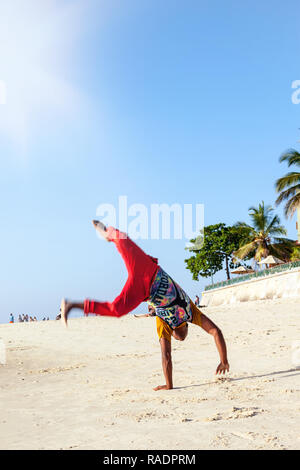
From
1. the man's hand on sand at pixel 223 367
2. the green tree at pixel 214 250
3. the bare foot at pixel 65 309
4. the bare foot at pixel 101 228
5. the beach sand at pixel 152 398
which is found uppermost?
the green tree at pixel 214 250

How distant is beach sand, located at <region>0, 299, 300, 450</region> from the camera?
327 centimetres

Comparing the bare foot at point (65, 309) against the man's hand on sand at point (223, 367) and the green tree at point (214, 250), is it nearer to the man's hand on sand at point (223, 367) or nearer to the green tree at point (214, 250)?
the man's hand on sand at point (223, 367)

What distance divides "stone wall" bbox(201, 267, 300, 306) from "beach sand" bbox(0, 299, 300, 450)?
55.6 ft

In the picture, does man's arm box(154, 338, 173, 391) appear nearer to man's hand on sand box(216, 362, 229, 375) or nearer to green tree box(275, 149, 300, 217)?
man's hand on sand box(216, 362, 229, 375)

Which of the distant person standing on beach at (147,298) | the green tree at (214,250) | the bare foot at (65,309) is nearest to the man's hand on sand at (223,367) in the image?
the distant person standing on beach at (147,298)

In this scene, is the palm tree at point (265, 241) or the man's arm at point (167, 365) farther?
the palm tree at point (265, 241)

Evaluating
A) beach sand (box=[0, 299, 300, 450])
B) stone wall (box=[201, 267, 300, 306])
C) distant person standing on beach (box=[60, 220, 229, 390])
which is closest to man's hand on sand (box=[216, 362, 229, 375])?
beach sand (box=[0, 299, 300, 450])

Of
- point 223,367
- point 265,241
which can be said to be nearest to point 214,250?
point 265,241

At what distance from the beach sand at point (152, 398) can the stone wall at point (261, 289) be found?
16.9 meters

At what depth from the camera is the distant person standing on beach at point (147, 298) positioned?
446 centimetres

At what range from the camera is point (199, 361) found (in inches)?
287

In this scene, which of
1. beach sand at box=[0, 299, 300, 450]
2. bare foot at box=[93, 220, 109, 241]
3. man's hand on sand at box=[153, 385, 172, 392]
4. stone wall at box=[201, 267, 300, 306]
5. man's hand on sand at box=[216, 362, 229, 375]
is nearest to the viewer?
beach sand at box=[0, 299, 300, 450]

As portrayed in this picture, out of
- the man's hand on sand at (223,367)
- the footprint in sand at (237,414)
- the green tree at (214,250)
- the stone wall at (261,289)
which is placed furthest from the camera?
the green tree at (214,250)
